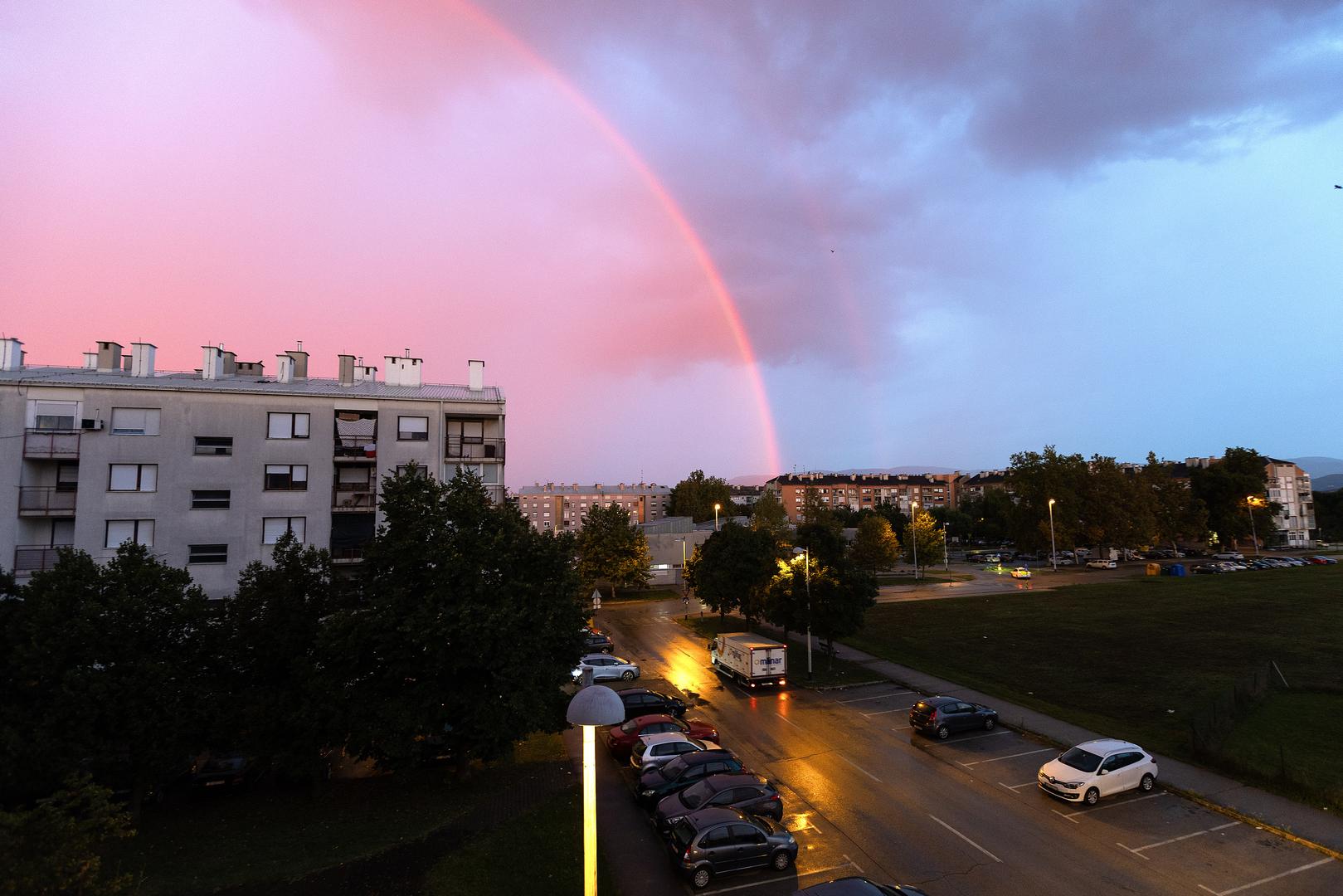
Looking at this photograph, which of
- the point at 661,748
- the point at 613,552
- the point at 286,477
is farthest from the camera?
the point at 613,552

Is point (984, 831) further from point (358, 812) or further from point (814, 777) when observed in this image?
point (358, 812)

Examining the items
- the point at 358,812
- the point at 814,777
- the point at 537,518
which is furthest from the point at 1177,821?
the point at 537,518

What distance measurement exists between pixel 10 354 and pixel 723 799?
4095 centimetres

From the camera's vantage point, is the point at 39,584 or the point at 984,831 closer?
the point at 984,831

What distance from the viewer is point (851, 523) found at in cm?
13225

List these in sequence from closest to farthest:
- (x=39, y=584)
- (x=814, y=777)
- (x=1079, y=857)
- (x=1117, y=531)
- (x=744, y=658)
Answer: (x=1079, y=857), (x=39, y=584), (x=814, y=777), (x=744, y=658), (x=1117, y=531)

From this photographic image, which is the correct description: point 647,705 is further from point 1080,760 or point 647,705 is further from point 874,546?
point 874,546

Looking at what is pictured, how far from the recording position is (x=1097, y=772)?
1759cm

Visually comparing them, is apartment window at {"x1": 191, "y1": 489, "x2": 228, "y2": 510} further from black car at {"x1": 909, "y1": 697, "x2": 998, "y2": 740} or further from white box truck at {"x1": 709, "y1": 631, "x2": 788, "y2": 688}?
black car at {"x1": 909, "y1": 697, "x2": 998, "y2": 740}

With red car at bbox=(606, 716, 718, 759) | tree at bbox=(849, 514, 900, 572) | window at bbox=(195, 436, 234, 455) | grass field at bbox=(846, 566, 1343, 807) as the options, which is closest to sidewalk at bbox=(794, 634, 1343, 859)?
grass field at bbox=(846, 566, 1343, 807)

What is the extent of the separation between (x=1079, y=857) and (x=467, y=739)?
1590 cm

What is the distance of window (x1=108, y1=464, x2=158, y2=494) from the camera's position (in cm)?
3027

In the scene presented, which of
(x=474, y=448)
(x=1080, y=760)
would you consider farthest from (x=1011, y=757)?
(x=474, y=448)

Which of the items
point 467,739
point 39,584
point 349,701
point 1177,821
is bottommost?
point 1177,821
